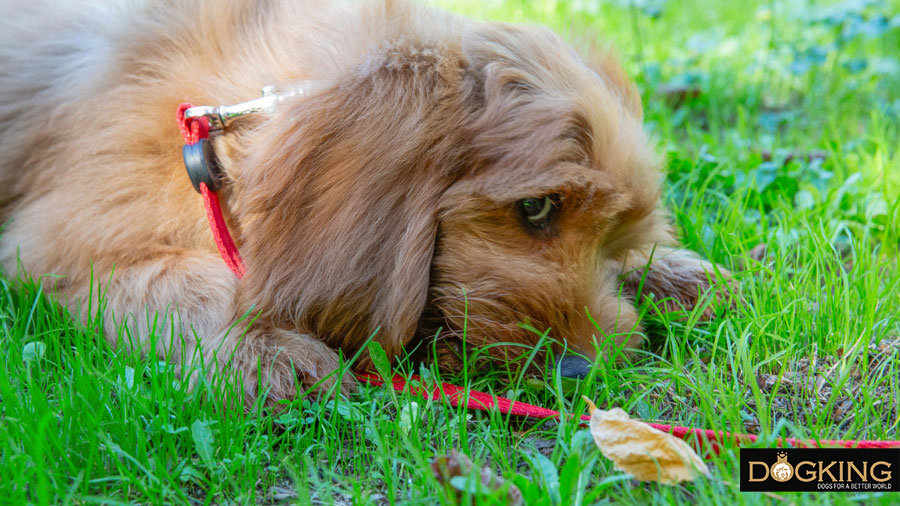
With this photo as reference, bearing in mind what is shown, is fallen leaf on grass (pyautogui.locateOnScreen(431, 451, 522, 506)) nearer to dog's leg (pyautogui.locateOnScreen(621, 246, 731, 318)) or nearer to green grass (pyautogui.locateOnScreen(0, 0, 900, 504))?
green grass (pyautogui.locateOnScreen(0, 0, 900, 504))

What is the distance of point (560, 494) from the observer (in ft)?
5.45

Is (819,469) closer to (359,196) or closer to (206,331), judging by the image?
(359,196)

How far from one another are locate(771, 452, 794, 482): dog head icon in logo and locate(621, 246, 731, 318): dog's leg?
3.25 feet

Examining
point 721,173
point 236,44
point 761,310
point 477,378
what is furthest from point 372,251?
point 721,173

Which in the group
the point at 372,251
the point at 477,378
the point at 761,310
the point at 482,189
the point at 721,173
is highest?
the point at 721,173

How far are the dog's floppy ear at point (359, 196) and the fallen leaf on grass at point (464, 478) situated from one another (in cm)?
50

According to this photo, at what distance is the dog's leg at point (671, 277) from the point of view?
270cm

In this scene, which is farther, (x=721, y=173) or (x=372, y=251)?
(x=721, y=173)

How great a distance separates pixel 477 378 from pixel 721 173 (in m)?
1.71

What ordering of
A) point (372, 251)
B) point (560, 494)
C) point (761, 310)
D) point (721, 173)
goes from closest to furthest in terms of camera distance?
point (560, 494) → point (372, 251) → point (761, 310) → point (721, 173)

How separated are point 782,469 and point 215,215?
5.02 feet

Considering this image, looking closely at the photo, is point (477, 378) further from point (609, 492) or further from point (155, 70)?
point (155, 70)

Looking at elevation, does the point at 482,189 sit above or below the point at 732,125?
below

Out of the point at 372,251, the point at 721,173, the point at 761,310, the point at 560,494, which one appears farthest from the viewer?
the point at 721,173
